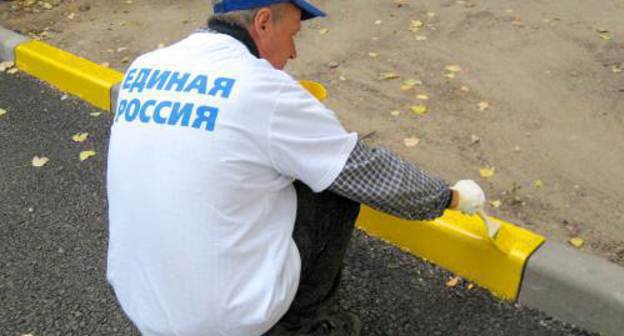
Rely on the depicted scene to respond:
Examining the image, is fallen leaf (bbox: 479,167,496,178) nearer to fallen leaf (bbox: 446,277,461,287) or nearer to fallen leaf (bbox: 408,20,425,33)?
fallen leaf (bbox: 446,277,461,287)

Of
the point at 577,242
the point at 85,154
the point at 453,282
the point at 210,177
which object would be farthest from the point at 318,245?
the point at 85,154

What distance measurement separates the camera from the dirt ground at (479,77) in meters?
3.27

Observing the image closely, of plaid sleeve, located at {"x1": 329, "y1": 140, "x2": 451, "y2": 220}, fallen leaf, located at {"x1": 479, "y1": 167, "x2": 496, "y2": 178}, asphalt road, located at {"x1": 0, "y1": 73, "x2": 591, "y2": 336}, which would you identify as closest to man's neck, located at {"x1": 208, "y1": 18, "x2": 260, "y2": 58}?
plaid sleeve, located at {"x1": 329, "y1": 140, "x2": 451, "y2": 220}

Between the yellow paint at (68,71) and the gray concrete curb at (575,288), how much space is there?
→ 2671 mm

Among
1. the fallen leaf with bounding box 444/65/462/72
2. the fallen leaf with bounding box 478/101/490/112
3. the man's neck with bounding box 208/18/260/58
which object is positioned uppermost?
the man's neck with bounding box 208/18/260/58

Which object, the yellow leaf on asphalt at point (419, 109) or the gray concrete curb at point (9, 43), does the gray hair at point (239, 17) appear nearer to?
the yellow leaf on asphalt at point (419, 109)

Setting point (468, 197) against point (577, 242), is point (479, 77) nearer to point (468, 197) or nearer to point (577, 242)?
point (577, 242)

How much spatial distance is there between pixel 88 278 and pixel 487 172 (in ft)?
5.93

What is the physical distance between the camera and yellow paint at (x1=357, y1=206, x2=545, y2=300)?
9.18 ft

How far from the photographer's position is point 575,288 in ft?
8.71

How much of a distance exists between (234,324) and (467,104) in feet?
7.59

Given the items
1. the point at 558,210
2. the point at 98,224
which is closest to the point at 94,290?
the point at 98,224

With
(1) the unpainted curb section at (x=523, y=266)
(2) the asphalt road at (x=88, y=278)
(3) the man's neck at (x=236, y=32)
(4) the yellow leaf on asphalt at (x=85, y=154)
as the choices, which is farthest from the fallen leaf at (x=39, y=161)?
(3) the man's neck at (x=236, y=32)

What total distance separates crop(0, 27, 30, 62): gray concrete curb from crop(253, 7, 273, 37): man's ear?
3.46m
